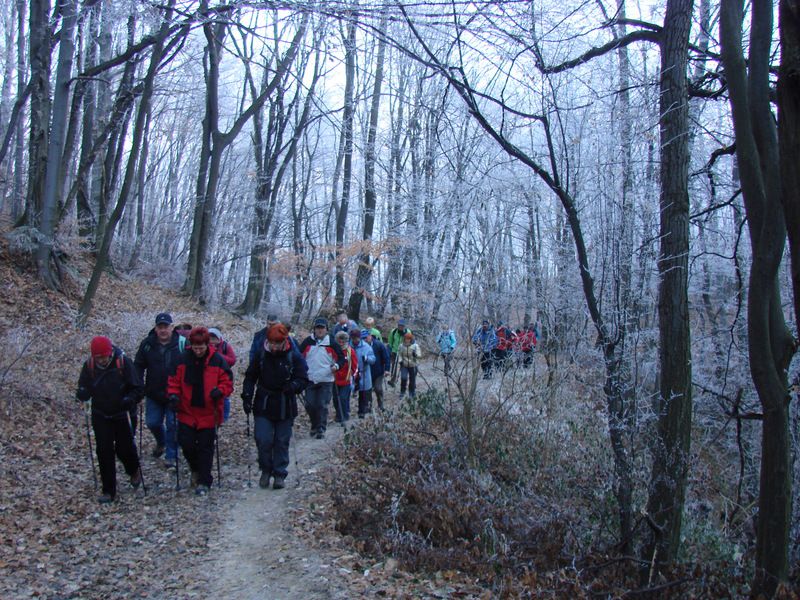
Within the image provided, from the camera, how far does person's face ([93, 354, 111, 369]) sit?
6.71 meters

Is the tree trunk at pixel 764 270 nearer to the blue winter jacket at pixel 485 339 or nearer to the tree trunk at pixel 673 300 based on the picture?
the tree trunk at pixel 673 300

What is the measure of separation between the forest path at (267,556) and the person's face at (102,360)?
2076mm

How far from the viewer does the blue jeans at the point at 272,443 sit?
7.52 metres

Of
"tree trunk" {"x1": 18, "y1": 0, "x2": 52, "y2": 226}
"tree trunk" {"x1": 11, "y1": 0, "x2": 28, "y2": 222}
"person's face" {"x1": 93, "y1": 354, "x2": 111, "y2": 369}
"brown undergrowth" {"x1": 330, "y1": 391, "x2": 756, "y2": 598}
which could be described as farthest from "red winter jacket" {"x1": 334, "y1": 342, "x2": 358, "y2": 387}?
"tree trunk" {"x1": 11, "y1": 0, "x2": 28, "y2": 222}

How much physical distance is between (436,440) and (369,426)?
131cm

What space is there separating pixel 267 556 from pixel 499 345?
Answer: 4961 millimetres

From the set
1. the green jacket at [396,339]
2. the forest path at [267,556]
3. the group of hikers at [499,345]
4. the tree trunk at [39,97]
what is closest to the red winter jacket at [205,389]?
the forest path at [267,556]

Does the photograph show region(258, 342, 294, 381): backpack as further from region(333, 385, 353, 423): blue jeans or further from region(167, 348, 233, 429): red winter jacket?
region(333, 385, 353, 423): blue jeans

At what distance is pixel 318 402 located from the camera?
1010 centimetres

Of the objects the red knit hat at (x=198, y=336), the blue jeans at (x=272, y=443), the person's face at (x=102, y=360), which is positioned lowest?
the blue jeans at (x=272, y=443)

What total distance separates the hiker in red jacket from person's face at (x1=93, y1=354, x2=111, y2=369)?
71 centimetres

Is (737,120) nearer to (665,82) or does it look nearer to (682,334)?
(665,82)

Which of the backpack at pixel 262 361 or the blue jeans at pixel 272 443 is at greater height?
the backpack at pixel 262 361

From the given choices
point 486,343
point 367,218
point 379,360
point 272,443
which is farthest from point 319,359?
point 367,218
